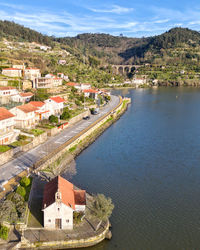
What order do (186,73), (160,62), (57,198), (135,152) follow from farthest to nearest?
(160,62) → (186,73) → (135,152) → (57,198)

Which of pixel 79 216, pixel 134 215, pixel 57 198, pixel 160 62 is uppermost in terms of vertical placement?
pixel 160 62

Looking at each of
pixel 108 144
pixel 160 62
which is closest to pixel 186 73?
pixel 160 62

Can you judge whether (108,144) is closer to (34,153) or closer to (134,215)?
(34,153)

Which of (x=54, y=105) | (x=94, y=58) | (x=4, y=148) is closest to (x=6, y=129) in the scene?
(x=4, y=148)

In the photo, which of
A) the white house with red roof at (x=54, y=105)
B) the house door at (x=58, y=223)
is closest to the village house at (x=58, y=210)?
the house door at (x=58, y=223)

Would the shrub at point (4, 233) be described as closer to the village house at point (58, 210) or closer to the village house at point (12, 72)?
the village house at point (58, 210)

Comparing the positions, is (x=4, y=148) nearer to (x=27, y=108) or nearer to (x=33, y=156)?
(x=33, y=156)
